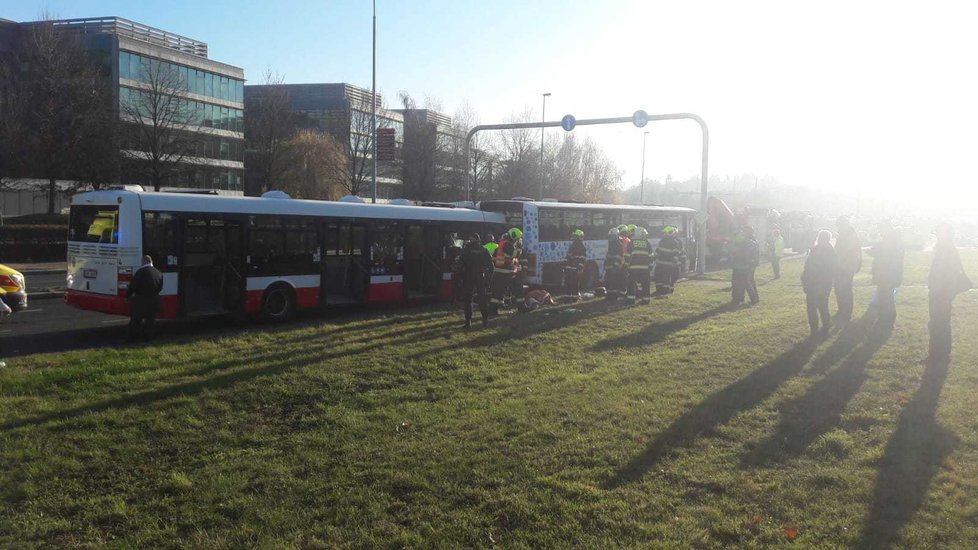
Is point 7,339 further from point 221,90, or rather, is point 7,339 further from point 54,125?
point 221,90

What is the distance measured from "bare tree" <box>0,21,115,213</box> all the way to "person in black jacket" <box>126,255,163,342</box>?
29.5 metres

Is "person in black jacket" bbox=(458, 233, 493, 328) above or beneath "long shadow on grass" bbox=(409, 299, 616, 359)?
above

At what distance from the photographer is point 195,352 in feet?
36.6

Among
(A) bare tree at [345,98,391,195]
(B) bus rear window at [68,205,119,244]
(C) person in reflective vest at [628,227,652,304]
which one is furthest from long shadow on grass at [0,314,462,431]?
(A) bare tree at [345,98,391,195]

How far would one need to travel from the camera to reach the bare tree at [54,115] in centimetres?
3666

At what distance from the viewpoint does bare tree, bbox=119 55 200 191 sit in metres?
41.7

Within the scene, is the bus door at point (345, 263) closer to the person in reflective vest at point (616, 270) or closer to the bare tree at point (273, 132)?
the person in reflective vest at point (616, 270)

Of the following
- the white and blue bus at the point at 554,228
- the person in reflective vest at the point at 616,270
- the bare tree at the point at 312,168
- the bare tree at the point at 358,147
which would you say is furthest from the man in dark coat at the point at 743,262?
the bare tree at the point at 312,168

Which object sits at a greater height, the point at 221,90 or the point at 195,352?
the point at 221,90

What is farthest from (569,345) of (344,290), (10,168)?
(10,168)

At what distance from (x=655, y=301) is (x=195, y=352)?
10887 mm

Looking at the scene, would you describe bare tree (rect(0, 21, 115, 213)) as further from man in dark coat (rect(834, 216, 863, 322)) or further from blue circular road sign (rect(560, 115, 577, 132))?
man in dark coat (rect(834, 216, 863, 322))

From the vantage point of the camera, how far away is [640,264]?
57.1ft

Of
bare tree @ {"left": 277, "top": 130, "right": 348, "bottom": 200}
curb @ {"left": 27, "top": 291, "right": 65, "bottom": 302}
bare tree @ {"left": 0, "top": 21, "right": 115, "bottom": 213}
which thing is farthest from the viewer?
bare tree @ {"left": 277, "top": 130, "right": 348, "bottom": 200}
